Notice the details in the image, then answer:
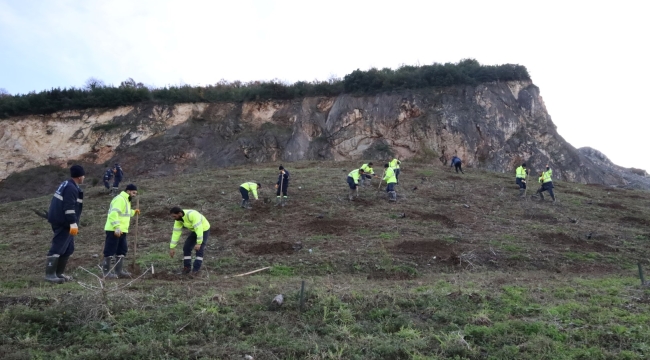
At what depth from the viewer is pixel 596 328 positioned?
5949mm

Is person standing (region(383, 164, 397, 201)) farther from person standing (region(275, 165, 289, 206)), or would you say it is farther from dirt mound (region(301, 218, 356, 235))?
person standing (region(275, 165, 289, 206))

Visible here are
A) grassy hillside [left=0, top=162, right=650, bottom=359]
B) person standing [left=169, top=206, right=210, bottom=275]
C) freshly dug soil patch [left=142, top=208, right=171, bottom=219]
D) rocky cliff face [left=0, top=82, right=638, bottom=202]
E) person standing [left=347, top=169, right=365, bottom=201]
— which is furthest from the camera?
rocky cliff face [left=0, top=82, right=638, bottom=202]

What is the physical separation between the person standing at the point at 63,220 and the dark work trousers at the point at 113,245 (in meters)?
0.74

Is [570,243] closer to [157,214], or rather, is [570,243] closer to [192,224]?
[192,224]

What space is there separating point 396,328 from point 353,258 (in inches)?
167

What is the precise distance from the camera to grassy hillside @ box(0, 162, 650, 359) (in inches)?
211

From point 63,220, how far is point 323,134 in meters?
28.1

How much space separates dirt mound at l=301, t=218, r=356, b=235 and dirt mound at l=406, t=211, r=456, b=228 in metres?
2.56

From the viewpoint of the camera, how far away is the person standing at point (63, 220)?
7.39 metres

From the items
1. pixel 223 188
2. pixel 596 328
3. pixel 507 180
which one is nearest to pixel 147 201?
pixel 223 188

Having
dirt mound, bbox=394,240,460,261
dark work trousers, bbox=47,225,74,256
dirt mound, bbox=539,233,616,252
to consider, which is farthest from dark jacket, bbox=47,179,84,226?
dirt mound, bbox=539,233,616,252

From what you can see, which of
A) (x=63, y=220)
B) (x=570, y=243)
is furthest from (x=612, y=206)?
(x=63, y=220)

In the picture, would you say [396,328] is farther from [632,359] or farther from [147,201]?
[147,201]

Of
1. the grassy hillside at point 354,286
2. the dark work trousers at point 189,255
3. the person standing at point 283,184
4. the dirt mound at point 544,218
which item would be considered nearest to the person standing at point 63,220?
the grassy hillside at point 354,286
